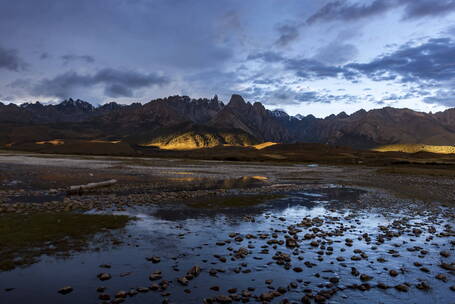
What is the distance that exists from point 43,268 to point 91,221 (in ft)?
26.8

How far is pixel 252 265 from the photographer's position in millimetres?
14477

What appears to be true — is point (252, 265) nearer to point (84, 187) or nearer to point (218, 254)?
point (218, 254)

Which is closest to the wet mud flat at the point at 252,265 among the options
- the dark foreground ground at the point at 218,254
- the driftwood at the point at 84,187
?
the dark foreground ground at the point at 218,254

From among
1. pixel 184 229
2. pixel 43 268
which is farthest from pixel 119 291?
pixel 184 229

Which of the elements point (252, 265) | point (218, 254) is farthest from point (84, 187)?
point (252, 265)

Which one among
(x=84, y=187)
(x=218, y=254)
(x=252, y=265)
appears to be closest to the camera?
(x=252, y=265)

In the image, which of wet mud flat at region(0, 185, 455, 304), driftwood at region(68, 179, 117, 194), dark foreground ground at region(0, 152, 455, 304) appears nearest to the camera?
wet mud flat at region(0, 185, 455, 304)

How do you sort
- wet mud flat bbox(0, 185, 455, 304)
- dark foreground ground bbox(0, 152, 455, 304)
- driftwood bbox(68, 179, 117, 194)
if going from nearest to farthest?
wet mud flat bbox(0, 185, 455, 304), dark foreground ground bbox(0, 152, 455, 304), driftwood bbox(68, 179, 117, 194)

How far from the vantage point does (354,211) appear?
2922cm

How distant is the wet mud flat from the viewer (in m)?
11.5

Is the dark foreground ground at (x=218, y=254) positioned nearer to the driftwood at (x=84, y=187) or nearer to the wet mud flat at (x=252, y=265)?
the wet mud flat at (x=252, y=265)

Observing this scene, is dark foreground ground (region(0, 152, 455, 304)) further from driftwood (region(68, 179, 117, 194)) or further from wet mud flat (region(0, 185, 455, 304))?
driftwood (region(68, 179, 117, 194))

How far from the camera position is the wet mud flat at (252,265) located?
11.5 m

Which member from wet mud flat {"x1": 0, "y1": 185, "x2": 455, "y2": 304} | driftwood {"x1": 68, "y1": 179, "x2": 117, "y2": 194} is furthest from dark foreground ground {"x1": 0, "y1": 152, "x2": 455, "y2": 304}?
driftwood {"x1": 68, "y1": 179, "x2": 117, "y2": 194}
